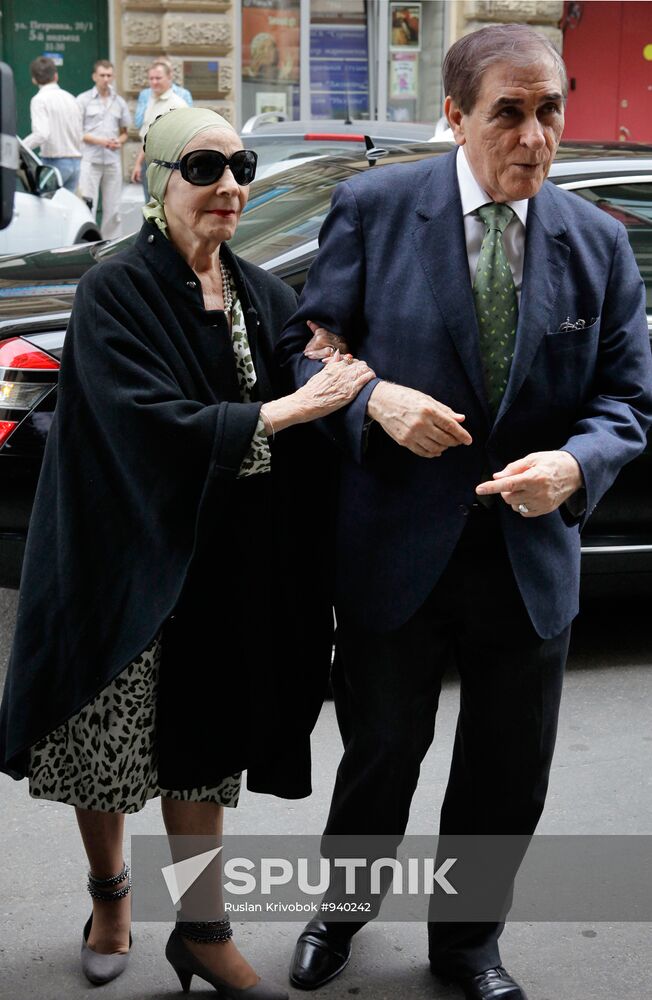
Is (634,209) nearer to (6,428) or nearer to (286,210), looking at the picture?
(286,210)

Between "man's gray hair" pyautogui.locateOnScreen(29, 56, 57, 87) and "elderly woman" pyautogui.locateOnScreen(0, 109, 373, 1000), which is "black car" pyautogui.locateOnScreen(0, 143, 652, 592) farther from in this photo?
"man's gray hair" pyautogui.locateOnScreen(29, 56, 57, 87)

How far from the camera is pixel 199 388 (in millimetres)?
2615

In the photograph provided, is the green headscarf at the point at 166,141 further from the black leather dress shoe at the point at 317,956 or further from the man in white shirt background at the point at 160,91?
the man in white shirt background at the point at 160,91

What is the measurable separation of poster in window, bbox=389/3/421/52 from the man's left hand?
14.1 meters

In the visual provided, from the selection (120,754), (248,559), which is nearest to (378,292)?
(248,559)

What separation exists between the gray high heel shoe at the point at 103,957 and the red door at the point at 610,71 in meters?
13.9

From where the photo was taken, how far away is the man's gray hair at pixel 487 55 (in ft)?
8.05

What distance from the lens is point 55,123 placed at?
510 inches

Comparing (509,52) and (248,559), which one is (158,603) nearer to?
(248,559)

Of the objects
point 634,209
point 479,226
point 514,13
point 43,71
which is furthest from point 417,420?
point 514,13

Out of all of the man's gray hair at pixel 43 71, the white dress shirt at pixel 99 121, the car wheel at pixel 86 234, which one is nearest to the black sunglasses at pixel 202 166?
the car wheel at pixel 86 234

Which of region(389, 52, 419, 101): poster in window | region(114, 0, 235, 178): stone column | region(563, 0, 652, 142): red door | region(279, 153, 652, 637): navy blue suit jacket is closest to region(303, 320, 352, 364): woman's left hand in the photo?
region(279, 153, 652, 637): navy blue suit jacket

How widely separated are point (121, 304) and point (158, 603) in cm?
56

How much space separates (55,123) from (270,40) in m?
3.38
